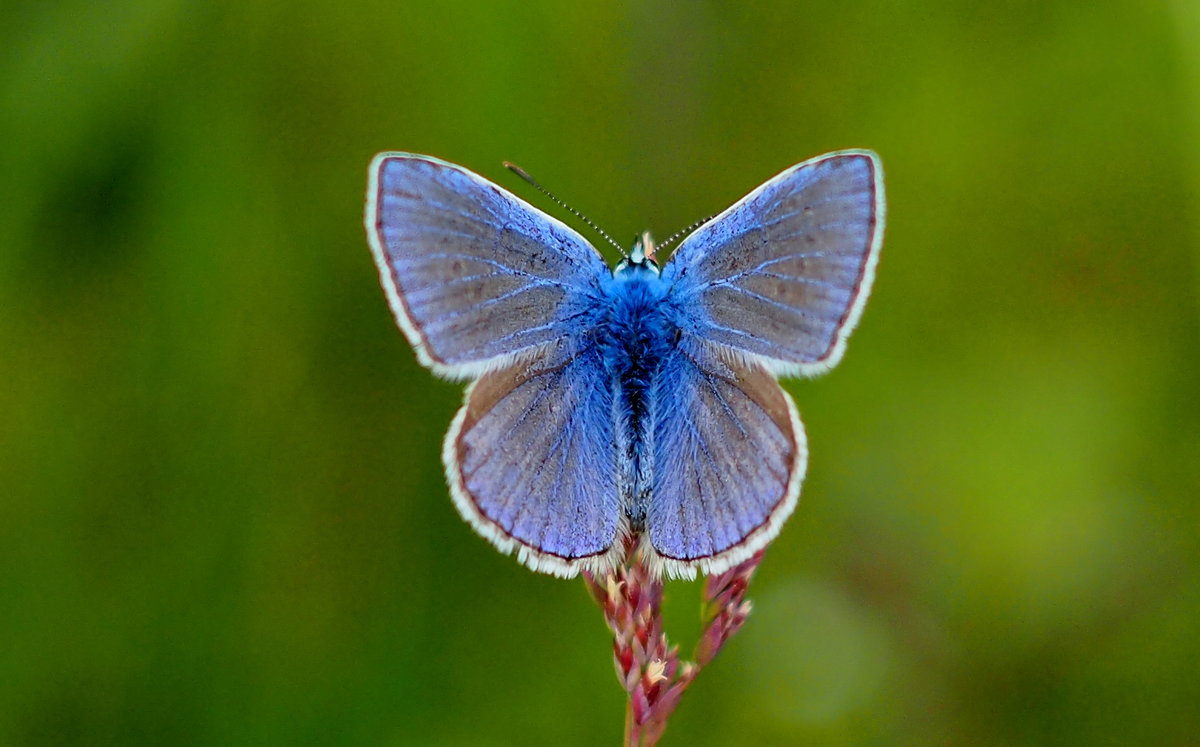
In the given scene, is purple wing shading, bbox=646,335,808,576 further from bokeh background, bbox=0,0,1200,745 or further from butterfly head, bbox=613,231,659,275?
bokeh background, bbox=0,0,1200,745

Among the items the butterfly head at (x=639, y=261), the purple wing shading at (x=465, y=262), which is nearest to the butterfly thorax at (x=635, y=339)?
the butterfly head at (x=639, y=261)

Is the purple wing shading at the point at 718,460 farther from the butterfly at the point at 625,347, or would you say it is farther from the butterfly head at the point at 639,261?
the butterfly head at the point at 639,261

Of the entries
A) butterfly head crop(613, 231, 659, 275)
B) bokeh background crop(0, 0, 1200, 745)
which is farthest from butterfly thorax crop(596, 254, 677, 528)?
bokeh background crop(0, 0, 1200, 745)

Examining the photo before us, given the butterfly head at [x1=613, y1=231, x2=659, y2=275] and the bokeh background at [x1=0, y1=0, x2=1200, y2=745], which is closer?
the butterfly head at [x1=613, y1=231, x2=659, y2=275]

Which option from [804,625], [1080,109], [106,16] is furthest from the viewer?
[1080,109]

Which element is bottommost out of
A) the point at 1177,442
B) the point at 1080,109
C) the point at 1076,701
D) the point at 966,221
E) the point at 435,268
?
the point at 1076,701

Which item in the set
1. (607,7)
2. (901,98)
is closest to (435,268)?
(607,7)

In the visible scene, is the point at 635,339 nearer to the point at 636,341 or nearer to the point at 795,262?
the point at 636,341

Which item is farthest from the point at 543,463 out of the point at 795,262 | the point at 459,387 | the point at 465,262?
the point at 459,387

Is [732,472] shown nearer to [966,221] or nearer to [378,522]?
[378,522]
